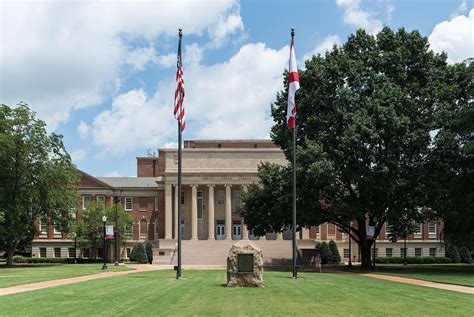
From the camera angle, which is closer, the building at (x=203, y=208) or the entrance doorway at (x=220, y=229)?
the building at (x=203, y=208)

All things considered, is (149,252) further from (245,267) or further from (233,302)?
(233,302)

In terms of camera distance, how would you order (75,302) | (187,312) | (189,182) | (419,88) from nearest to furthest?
(187,312), (75,302), (419,88), (189,182)

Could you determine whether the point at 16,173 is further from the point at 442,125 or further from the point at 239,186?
the point at 442,125

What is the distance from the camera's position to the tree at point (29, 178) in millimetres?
54562

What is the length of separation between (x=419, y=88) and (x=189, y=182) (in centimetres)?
4123

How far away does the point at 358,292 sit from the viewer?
2120cm

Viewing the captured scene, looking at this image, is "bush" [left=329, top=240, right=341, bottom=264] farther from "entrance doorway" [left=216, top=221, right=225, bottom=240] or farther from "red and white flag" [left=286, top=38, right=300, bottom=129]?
"red and white flag" [left=286, top=38, right=300, bottom=129]

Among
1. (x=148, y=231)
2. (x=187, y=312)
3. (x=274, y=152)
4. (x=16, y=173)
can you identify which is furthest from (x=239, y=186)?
(x=187, y=312)

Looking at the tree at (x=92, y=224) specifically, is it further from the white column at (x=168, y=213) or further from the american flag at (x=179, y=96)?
the american flag at (x=179, y=96)

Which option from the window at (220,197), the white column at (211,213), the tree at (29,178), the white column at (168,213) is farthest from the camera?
the window at (220,197)

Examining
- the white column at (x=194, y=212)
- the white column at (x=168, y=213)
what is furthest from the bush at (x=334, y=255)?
the white column at (x=168, y=213)

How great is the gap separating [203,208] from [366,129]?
4585 cm

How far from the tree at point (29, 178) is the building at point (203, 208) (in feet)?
49.8

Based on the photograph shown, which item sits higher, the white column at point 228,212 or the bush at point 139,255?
the white column at point 228,212
